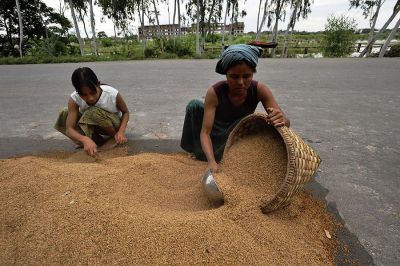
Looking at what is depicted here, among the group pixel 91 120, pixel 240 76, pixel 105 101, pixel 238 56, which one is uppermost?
pixel 238 56

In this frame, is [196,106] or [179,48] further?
[179,48]

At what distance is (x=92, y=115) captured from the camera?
2590mm

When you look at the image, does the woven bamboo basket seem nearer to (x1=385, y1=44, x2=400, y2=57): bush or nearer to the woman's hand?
the woman's hand

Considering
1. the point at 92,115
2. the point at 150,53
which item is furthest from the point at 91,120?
the point at 150,53

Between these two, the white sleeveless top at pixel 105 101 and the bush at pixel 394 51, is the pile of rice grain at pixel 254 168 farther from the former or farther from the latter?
the bush at pixel 394 51

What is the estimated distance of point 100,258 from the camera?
4.19 feet

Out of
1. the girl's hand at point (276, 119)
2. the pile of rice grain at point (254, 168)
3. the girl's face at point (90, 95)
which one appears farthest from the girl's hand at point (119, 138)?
the girl's hand at point (276, 119)

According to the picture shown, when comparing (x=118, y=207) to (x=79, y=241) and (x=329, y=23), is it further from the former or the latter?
(x=329, y=23)

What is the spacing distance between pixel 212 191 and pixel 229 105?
Answer: 0.82m

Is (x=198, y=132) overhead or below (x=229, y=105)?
below

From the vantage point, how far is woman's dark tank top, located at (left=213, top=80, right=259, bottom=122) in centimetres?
212

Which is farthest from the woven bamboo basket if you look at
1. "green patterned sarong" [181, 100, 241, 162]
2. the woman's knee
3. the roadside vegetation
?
the roadside vegetation

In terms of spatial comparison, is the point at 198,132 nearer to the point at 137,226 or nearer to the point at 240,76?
the point at 240,76

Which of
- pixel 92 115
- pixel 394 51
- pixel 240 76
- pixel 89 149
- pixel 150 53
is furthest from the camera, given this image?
pixel 150 53
